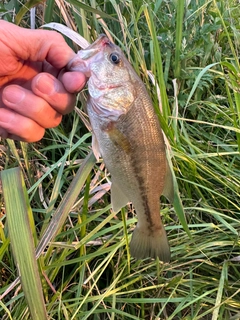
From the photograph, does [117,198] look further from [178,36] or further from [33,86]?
[178,36]

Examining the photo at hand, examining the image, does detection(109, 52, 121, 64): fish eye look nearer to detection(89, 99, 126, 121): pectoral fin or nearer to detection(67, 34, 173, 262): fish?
detection(67, 34, 173, 262): fish

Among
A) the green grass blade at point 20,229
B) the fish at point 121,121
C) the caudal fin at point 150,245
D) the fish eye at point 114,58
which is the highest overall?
the fish eye at point 114,58

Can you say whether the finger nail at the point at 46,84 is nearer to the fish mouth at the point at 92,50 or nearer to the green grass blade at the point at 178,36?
the fish mouth at the point at 92,50

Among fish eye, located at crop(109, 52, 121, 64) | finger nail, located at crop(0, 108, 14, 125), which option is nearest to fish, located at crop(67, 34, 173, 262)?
fish eye, located at crop(109, 52, 121, 64)

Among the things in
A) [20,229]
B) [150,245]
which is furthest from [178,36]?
[20,229]

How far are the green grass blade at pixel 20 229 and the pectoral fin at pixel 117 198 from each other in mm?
306

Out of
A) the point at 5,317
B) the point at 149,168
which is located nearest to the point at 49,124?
the point at 149,168

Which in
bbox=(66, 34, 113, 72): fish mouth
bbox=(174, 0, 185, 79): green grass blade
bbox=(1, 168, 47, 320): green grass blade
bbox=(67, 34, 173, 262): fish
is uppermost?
bbox=(174, 0, 185, 79): green grass blade

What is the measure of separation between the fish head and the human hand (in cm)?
6

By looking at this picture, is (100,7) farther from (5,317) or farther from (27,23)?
(5,317)

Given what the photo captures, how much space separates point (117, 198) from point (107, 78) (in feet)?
1.18

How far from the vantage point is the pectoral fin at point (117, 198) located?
118 cm

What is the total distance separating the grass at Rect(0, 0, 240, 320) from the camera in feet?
4.50

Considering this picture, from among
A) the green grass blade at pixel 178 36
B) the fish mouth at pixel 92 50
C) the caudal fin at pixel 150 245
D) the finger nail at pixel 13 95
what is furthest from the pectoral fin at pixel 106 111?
the green grass blade at pixel 178 36
